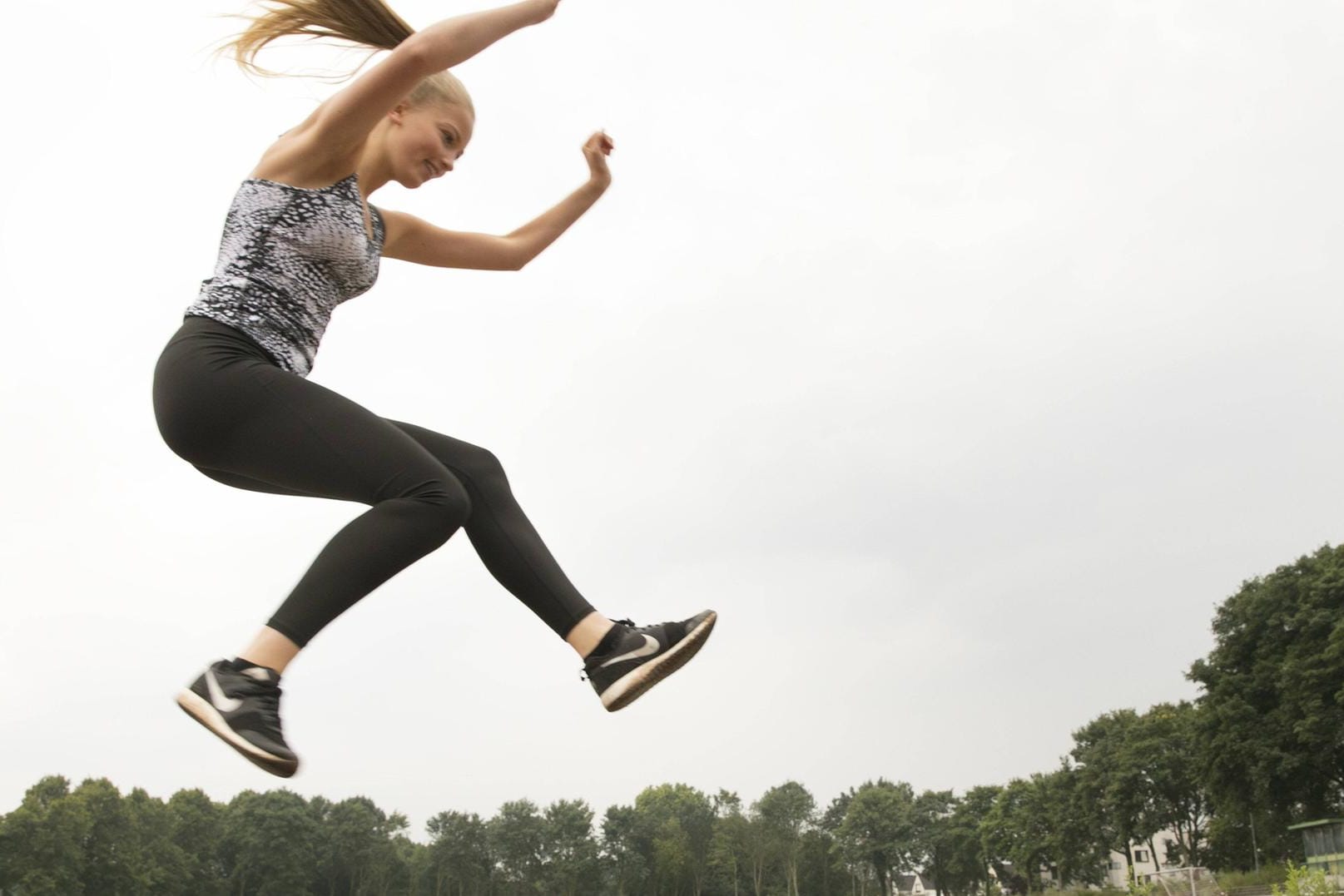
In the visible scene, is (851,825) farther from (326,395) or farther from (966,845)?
(326,395)

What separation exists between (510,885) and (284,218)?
105 m

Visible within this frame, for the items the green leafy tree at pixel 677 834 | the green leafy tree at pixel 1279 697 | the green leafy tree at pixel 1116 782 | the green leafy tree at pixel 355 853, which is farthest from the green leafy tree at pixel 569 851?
the green leafy tree at pixel 1279 697

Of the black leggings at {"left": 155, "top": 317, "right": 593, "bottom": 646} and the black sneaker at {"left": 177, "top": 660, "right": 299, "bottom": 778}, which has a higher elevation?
the black leggings at {"left": 155, "top": 317, "right": 593, "bottom": 646}

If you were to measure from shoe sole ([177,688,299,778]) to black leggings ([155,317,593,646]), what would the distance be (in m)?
0.25

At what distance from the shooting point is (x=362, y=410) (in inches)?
111

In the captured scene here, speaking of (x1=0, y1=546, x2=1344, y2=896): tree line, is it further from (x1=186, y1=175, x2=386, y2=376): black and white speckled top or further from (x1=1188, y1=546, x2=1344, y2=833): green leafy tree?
(x1=186, y1=175, x2=386, y2=376): black and white speckled top

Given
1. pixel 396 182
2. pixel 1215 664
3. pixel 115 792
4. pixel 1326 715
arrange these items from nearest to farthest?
1. pixel 396 182
2. pixel 1326 715
3. pixel 1215 664
4. pixel 115 792

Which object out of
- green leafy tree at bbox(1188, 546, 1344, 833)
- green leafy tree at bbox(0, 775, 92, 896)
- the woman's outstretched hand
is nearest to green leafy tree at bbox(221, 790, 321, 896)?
green leafy tree at bbox(0, 775, 92, 896)

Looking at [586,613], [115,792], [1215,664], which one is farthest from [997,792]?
[586,613]

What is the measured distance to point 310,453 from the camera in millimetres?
2730

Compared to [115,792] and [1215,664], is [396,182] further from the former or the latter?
[115,792]

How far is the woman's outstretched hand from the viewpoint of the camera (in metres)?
3.82

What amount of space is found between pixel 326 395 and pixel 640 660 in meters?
1.08

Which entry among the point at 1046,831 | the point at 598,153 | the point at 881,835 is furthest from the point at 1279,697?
the point at 881,835
